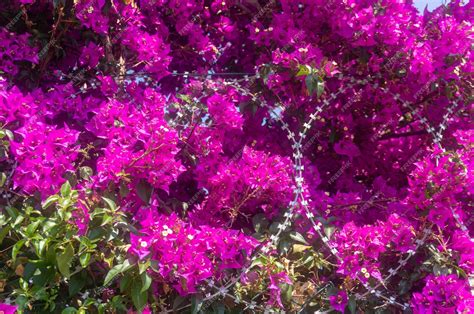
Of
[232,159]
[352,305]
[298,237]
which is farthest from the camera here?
[232,159]

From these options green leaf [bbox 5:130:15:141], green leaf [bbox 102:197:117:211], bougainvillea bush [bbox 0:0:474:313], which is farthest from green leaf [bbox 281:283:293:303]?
green leaf [bbox 5:130:15:141]

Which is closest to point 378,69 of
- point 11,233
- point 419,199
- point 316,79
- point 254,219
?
point 316,79

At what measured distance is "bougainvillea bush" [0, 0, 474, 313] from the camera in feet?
7.75

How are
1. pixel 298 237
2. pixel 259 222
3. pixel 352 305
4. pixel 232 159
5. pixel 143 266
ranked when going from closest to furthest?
pixel 143 266 → pixel 352 305 → pixel 298 237 → pixel 259 222 → pixel 232 159

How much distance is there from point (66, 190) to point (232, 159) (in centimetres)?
104

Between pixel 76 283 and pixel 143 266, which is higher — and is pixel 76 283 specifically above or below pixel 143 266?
below

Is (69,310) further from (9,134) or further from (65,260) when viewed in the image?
(9,134)

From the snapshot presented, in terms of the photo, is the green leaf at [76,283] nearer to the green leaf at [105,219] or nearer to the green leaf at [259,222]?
the green leaf at [105,219]

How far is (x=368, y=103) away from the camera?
361 centimetres

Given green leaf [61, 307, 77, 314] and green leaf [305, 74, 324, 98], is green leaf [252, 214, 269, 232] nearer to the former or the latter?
green leaf [305, 74, 324, 98]

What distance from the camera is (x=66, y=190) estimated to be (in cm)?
230

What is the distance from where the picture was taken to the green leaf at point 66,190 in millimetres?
2295

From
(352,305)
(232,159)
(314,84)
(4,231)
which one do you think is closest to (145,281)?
(4,231)

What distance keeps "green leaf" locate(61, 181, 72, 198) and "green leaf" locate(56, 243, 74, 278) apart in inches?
7.5
